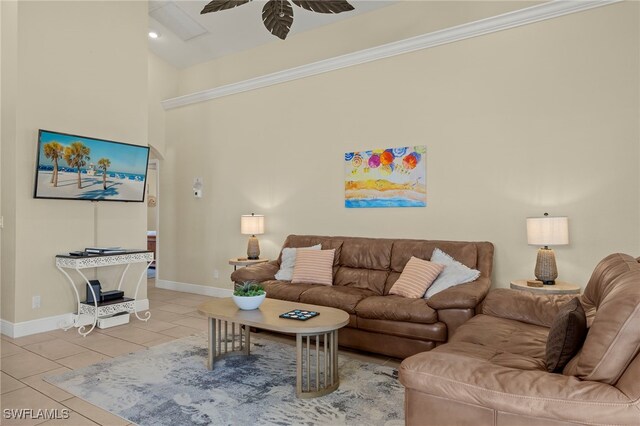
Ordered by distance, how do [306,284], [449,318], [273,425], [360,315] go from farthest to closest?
[306,284]
[360,315]
[449,318]
[273,425]

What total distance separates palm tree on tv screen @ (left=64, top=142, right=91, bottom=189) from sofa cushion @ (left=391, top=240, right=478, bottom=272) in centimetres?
353

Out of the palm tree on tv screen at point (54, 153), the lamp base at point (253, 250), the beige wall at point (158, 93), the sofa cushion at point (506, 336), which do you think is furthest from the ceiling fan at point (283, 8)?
the beige wall at point (158, 93)

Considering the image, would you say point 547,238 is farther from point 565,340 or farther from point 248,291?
point 248,291

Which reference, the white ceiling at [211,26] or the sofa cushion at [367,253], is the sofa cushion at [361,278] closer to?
the sofa cushion at [367,253]

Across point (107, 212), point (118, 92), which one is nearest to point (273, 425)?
point (107, 212)

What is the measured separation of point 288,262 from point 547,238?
8.48ft

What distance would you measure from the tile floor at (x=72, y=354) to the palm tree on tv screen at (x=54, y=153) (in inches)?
63.6

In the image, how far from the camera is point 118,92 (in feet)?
15.9

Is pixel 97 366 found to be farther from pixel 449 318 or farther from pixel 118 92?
pixel 118 92

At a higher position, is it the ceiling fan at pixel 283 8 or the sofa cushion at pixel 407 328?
the ceiling fan at pixel 283 8

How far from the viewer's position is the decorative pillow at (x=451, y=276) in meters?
3.46

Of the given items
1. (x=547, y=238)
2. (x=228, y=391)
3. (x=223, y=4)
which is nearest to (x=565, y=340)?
(x=547, y=238)

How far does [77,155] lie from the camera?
4309 millimetres

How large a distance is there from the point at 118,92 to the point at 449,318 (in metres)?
4.56
